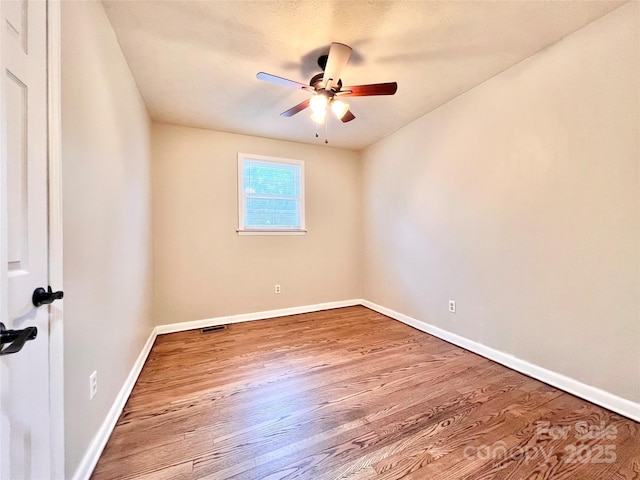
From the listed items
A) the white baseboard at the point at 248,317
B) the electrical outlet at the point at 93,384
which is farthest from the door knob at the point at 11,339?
the white baseboard at the point at 248,317

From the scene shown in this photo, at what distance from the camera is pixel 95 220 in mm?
1355

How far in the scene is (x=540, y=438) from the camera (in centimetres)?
140

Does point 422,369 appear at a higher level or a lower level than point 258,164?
lower

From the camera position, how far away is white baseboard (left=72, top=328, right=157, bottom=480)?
1.16 meters

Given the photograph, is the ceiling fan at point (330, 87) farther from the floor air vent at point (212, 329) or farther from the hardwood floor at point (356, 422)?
the floor air vent at point (212, 329)

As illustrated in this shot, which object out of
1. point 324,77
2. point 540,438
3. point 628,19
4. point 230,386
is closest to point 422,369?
point 540,438

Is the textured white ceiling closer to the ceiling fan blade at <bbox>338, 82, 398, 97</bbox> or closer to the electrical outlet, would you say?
the ceiling fan blade at <bbox>338, 82, 398, 97</bbox>

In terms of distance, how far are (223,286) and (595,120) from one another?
12.4 ft

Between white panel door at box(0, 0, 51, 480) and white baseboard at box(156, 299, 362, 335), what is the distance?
7.74ft

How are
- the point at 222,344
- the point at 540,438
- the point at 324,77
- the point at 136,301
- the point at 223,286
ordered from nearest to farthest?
the point at 540,438 < the point at 324,77 < the point at 136,301 < the point at 222,344 < the point at 223,286

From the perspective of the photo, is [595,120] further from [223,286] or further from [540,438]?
[223,286]

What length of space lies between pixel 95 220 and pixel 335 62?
1.74m

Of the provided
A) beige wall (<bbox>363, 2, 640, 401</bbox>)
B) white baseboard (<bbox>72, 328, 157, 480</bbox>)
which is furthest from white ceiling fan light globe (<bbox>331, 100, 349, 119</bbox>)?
white baseboard (<bbox>72, 328, 157, 480</bbox>)

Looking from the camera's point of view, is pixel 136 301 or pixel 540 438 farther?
pixel 136 301
